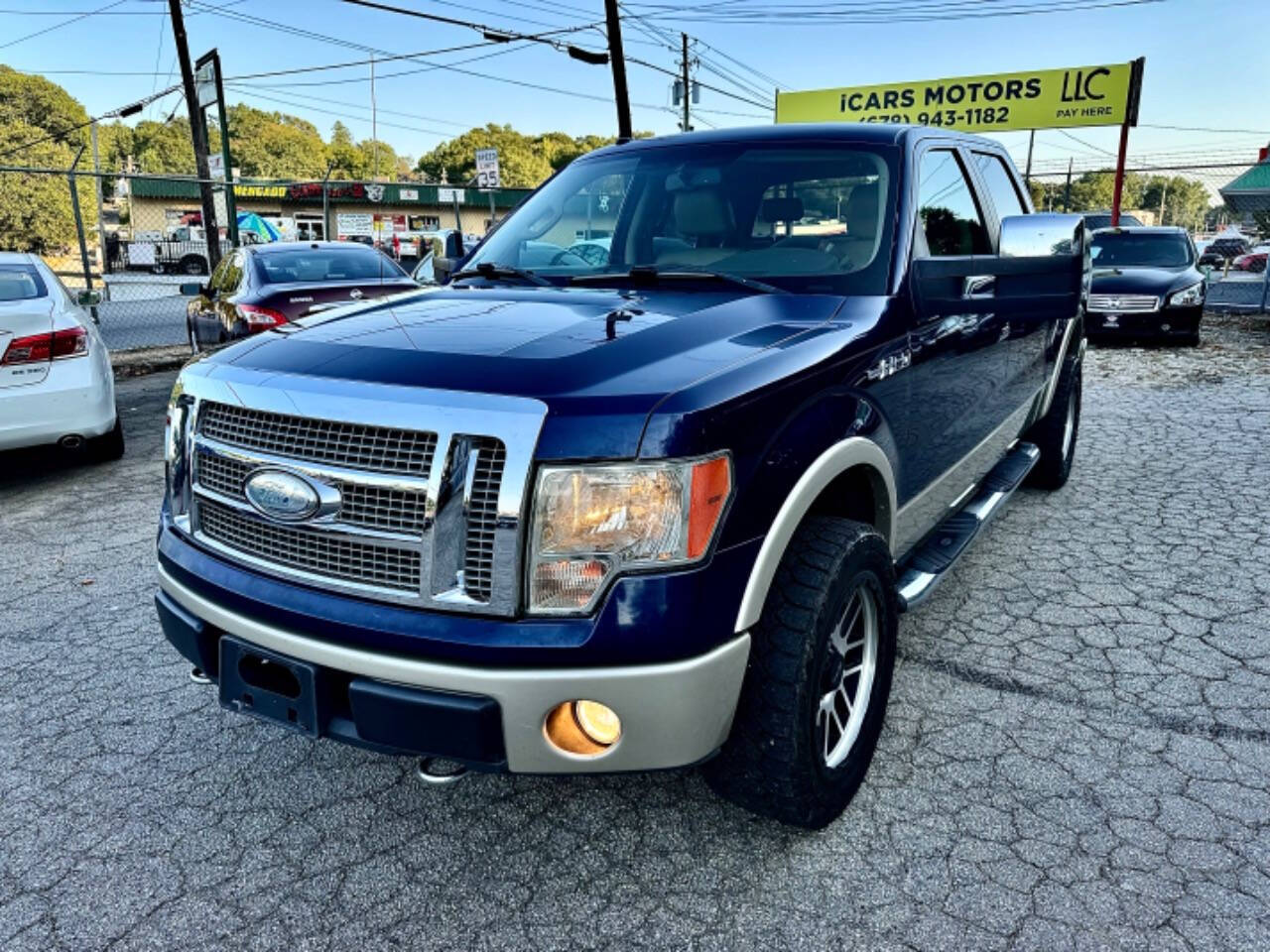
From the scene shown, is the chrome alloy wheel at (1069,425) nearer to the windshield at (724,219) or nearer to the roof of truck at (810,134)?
the roof of truck at (810,134)

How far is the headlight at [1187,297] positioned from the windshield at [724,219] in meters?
11.0

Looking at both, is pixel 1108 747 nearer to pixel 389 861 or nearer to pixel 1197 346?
pixel 389 861

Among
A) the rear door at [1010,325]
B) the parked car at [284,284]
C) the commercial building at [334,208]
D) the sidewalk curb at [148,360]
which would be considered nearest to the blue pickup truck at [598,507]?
the rear door at [1010,325]

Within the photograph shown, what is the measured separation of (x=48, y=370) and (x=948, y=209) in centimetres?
525

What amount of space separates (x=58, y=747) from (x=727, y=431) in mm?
2496

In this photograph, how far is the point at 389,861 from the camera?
2357 mm

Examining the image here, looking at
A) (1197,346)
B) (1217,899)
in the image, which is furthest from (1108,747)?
(1197,346)

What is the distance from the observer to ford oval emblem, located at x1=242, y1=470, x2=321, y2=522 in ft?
6.68

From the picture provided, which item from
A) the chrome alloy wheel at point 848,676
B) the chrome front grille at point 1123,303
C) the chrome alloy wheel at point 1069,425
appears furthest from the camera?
the chrome front grille at point 1123,303

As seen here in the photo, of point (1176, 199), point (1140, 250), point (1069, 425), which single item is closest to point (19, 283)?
point (1069, 425)

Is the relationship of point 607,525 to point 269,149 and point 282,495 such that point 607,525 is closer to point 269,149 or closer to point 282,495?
point 282,495

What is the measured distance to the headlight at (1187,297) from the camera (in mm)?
12023

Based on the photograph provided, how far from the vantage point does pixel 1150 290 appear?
1208 centimetres

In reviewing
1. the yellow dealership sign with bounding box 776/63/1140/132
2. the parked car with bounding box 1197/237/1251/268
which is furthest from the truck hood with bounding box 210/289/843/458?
the parked car with bounding box 1197/237/1251/268
